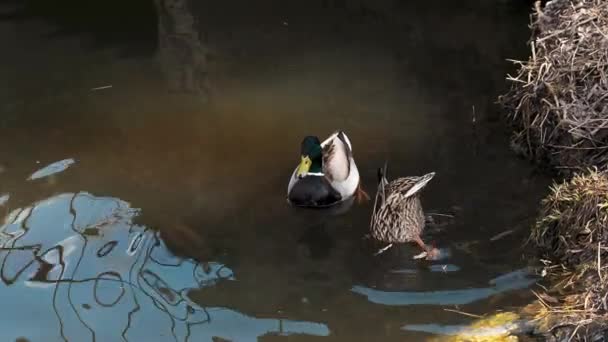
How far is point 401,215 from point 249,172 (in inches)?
52.7

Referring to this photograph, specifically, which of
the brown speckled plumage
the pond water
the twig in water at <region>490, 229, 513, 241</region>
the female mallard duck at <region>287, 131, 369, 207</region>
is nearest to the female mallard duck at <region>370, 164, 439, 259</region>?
the brown speckled plumage

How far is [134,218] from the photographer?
5.34 meters

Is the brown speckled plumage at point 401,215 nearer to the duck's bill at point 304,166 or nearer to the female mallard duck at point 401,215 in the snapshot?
the female mallard duck at point 401,215

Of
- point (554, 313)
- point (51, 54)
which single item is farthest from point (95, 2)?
point (554, 313)

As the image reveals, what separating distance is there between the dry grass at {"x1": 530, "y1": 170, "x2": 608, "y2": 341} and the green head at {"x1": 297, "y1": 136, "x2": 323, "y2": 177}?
5.26 ft

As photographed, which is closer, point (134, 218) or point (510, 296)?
point (510, 296)

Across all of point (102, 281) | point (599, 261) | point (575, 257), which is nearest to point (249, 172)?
point (102, 281)

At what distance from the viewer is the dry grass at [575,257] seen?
12.5 feet

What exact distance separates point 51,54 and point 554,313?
5575 mm

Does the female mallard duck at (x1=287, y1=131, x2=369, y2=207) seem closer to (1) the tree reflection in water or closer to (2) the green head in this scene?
(2) the green head

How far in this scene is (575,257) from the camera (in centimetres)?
440

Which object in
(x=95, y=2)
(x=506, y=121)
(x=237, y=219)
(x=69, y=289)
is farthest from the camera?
(x=95, y=2)

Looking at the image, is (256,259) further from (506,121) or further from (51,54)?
(51,54)

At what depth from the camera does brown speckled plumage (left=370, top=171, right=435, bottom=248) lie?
16.4ft
